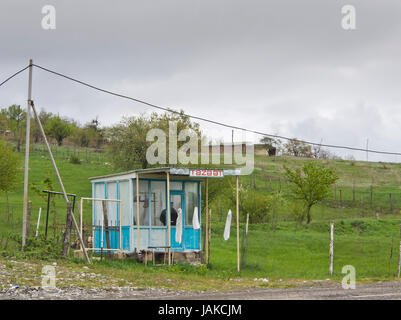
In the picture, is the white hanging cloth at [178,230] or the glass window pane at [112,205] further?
the glass window pane at [112,205]

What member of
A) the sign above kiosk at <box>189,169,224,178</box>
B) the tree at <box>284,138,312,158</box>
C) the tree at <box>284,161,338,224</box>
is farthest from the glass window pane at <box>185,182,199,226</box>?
the tree at <box>284,138,312,158</box>

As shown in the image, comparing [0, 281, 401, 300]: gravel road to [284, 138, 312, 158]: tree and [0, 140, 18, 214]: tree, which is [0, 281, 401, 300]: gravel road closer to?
[0, 140, 18, 214]: tree

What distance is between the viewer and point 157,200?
21.8 m

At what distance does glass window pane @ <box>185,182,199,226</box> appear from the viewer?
22.4 meters

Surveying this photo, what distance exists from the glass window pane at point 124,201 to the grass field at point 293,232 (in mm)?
1889

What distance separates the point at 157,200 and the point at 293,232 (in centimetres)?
1648

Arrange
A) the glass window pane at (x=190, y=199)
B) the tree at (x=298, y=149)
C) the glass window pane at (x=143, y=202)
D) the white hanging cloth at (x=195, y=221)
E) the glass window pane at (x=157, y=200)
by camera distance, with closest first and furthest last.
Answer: the white hanging cloth at (x=195, y=221), the glass window pane at (x=143, y=202), the glass window pane at (x=157, y=200), the glass window pane at (x=190, y=199), the tree at (x=298, y=149)

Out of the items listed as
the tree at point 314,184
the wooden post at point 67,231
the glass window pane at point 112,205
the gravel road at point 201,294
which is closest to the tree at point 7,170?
the glass window pane at point 112,205

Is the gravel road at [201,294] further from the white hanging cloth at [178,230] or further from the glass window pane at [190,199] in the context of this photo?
the glass window pane at [190,199]

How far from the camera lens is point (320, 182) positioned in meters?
40.6

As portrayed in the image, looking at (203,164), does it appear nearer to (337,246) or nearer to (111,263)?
(337,246)

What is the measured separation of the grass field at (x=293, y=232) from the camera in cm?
1962

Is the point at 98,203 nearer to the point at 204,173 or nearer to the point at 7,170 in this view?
the point at 204,173
